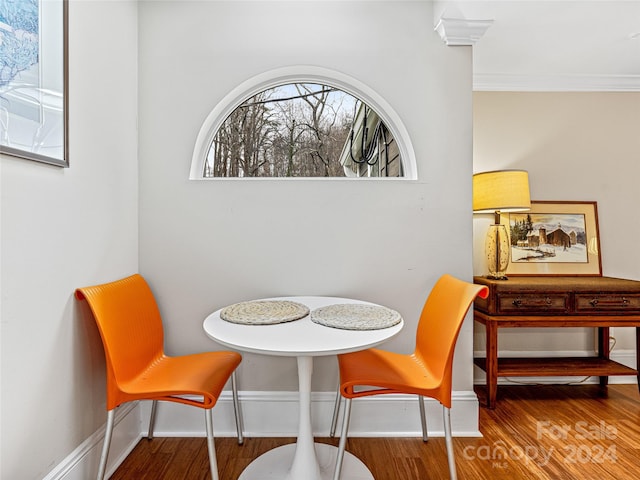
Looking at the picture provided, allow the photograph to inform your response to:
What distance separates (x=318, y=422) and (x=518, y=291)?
148 cm

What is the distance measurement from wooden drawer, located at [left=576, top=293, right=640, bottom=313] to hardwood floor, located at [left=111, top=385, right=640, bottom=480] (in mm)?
652

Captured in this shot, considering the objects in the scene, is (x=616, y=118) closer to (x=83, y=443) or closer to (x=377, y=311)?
(x=377, y=311)

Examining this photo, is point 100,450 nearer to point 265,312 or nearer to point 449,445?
point 265,312

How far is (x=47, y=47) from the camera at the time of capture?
1.29 metres

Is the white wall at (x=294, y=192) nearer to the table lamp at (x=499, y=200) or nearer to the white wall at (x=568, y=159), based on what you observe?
the table lamp at (x=499, y=200)

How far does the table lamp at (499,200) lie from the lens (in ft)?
7.97

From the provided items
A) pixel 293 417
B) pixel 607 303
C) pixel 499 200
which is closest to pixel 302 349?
pixel 293 417

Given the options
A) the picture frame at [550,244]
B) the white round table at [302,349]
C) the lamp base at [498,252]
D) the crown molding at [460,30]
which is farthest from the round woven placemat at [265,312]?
the picture frame at [550,244]

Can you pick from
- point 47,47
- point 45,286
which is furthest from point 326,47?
point 45,286

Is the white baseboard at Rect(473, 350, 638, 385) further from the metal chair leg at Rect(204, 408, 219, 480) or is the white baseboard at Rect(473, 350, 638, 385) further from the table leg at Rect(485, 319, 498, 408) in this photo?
the metal chair leg at Rect(204, 408, 219, 480)

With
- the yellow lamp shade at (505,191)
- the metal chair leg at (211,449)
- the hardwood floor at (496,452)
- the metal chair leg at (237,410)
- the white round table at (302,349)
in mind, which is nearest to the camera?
the white round table at (302,349)

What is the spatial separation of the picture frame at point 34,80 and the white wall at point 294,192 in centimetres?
65

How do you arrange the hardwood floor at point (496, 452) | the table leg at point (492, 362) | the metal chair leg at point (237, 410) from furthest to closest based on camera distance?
the table leg at point (492, 362)
the metal chair leg at point (237, 410)
the hardwood floor at point (496, 452)

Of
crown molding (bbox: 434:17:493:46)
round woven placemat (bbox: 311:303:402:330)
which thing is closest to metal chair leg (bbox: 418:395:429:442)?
round woven placemat (bbox: 311:303:402:330)
